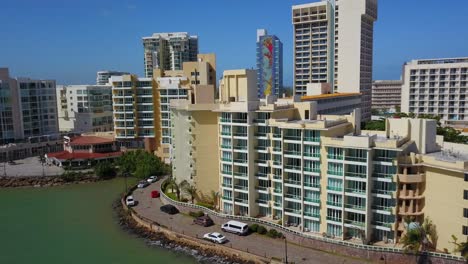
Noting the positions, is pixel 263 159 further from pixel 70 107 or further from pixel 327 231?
pixel 70 107

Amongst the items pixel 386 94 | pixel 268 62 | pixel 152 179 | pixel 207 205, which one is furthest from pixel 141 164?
pixel 386 94

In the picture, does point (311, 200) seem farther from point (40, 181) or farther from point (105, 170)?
point (40, 181)

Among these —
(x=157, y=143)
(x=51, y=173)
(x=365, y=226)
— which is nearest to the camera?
(x=365, y=226)

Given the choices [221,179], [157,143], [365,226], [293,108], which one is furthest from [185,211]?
[157,143]

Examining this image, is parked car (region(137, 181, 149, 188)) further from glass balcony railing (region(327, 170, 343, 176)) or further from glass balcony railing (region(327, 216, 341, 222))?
glass balcony railing (region(327, 170, 343, 176))

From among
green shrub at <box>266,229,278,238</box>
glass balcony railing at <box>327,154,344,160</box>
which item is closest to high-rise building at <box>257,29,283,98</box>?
green shrub at <box>266,229,278,238</box>

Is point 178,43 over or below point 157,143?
over
